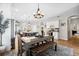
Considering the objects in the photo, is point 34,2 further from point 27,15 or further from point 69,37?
point 69,37

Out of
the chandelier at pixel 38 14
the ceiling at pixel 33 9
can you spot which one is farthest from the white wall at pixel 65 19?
the chandelier at pixel 38 14

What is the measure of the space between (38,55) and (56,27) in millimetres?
639

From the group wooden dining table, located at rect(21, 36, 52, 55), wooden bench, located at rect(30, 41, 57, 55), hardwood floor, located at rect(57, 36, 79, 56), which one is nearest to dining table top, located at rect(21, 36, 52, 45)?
wooden dining table, located at rect(21, 36, 52, 55)

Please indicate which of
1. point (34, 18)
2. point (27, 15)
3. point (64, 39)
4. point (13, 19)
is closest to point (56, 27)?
point (64, 39)

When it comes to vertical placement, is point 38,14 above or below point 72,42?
above

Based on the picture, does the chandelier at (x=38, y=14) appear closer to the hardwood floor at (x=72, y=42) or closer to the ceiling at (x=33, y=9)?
the ceiling at (x=33, y=9)

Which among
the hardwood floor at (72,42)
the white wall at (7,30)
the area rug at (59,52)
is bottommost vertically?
the area rug at (59,52)

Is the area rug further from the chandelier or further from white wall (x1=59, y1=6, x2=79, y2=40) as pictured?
the chandelier

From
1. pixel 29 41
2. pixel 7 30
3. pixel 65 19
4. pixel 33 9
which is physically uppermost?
pixel 33 9

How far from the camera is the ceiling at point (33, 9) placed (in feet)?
6.81

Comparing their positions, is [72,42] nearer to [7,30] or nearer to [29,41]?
[29,41]

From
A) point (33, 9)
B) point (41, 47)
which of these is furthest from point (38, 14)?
point (41, 47)

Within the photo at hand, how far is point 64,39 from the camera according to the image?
2.08 meters

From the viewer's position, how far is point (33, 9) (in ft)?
6.86
